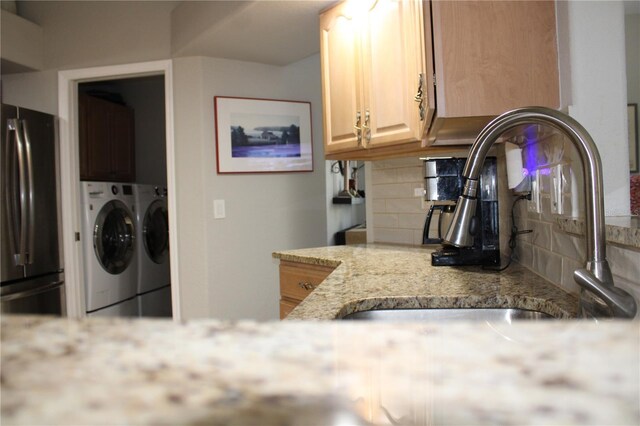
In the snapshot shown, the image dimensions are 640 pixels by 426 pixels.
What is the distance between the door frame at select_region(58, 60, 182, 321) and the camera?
9.97ft

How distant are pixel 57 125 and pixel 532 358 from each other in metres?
3.43

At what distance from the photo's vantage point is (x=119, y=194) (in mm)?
3512

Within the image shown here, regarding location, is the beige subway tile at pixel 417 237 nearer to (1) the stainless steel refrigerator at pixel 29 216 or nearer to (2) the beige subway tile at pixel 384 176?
(2) the beige subway tile at pixel 384 176

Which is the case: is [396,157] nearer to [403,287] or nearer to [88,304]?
[403,287]

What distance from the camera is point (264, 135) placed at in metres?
3.18

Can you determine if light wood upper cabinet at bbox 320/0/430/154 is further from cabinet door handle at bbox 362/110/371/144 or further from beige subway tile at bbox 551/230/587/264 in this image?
beige subway tile at bbox 551/230/587/264

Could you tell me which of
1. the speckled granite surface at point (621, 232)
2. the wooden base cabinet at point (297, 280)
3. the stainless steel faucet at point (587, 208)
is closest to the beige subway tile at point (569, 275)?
the speckled granite surface at point (621, 232)

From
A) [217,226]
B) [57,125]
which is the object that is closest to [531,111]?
[217,226]

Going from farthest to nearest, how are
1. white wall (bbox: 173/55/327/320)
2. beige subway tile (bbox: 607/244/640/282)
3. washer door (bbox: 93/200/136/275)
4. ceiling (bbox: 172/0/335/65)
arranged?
washer door (bbox: 93/200/136/275)
white wall (bbox: 173/55/327/320)
ceiling (bbox: 172/0/335/65)
beige subway tile (bbox: 607/244/640/282)

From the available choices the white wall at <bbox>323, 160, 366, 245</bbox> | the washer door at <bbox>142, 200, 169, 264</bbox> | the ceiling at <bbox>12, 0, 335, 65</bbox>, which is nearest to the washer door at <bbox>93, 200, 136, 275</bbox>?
the washer door at <bbox>142, 200, 169, 264</bbox>

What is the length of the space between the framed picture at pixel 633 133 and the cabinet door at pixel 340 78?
115cm

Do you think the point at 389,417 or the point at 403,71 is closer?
the point at 389,417

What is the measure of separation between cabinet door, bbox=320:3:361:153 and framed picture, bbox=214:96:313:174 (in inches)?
30.4

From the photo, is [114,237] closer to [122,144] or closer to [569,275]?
[122,144]
